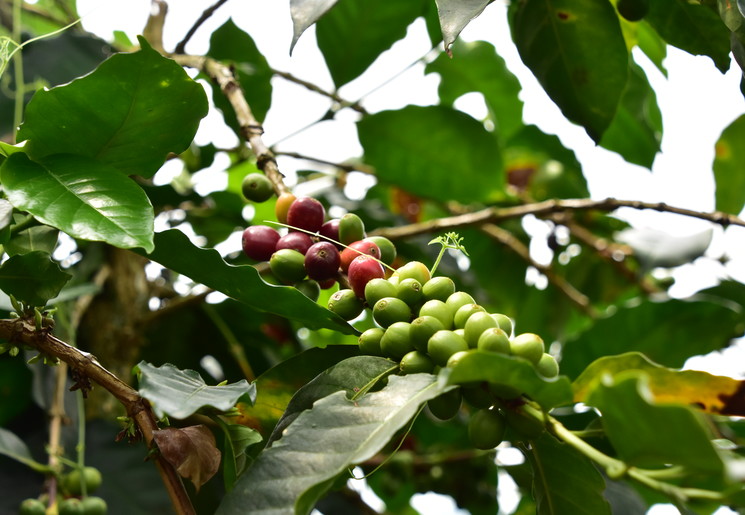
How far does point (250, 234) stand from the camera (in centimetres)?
84

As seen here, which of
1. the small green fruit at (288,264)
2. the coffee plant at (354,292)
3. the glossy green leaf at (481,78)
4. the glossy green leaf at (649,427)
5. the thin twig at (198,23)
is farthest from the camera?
the glossy green leaf at (481,78)

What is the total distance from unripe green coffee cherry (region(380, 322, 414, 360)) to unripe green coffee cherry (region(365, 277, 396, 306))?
4 centimetres

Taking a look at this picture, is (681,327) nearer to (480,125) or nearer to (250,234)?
(480,125)

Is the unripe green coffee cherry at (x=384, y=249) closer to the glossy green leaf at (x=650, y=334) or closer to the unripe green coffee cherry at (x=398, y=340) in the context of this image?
the unripe green coffee cherry at (x=398, y=340)

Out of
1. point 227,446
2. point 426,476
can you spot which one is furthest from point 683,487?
point 426,476

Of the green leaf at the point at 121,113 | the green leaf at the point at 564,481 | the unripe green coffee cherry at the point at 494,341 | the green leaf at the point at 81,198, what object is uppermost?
the green leaf at the point at 121,113

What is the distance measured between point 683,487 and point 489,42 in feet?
4.43

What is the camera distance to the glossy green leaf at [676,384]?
0.61 meters

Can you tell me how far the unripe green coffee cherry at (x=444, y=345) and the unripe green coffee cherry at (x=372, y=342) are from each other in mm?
91

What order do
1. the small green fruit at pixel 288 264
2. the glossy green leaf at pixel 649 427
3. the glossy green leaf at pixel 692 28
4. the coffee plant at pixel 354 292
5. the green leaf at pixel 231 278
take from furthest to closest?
the glossy green leaf at pixel 692 28 < the small green fruit at pixel 288 264 < the green leaf at pixel 231 278 < the coffee plant at pixel 354 292 < the glossy green leaf at pixel 649 427

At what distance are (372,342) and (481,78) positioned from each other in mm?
1198

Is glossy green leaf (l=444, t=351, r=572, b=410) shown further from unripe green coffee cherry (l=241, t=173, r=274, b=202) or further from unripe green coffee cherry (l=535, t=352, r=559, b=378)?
unripe green coffee cherry (l=241, t=173, r=274, b=202)

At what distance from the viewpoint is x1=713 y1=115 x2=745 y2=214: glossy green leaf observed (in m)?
1.44

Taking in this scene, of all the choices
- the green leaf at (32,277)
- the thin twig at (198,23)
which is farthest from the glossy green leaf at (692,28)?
the green leaf at (32,277)
